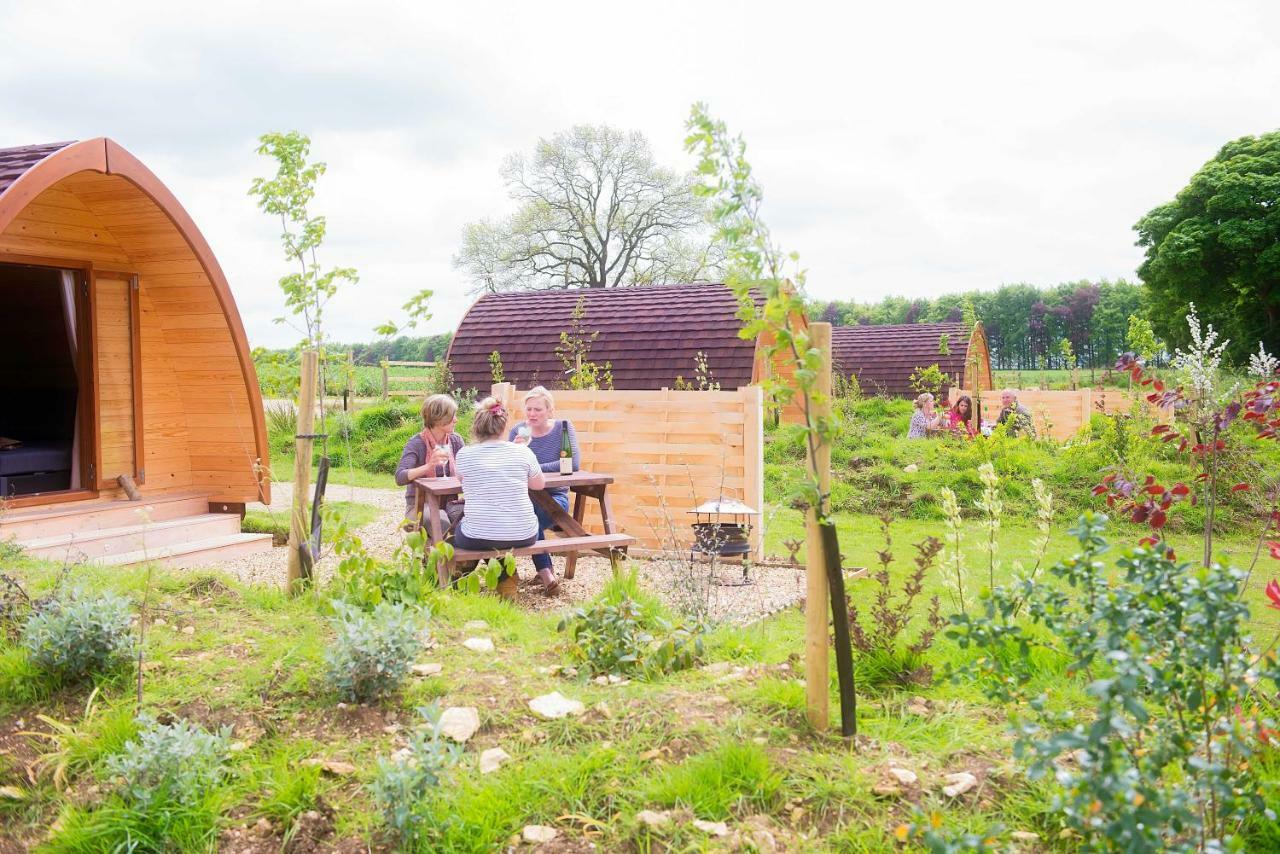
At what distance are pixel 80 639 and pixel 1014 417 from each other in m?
11.4

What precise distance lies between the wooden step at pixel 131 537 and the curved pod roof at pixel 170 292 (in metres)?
0.30

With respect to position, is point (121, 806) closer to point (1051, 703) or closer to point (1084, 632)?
point (1084, 632)

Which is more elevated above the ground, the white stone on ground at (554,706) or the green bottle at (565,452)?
the green bottle at (565,452)

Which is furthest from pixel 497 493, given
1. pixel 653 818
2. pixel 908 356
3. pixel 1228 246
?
pixel 1228 246

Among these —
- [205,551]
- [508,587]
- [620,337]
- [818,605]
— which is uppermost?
[620,337]

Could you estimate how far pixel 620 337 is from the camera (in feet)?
51.6

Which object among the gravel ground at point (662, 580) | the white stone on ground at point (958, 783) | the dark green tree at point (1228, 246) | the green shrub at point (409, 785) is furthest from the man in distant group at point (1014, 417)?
the dark green tree at point (1228, 246)

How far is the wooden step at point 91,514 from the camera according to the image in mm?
7254

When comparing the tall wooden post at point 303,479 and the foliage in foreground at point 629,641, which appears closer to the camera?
the foliage in foreground at point 629,641

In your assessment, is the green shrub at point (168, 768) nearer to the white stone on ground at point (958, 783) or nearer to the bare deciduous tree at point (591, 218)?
the white stone on ground at point (958, 783)

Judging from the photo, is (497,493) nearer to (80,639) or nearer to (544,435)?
(544,435)

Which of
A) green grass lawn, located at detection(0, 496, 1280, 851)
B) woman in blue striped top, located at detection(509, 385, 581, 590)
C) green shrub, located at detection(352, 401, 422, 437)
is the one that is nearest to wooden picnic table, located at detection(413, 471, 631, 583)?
woman in blue striped top, located at detection(509, 385, 581, 590)

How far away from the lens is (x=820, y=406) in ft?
10.0

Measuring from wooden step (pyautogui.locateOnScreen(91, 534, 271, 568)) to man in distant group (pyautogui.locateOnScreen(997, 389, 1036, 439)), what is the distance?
29.5ft
